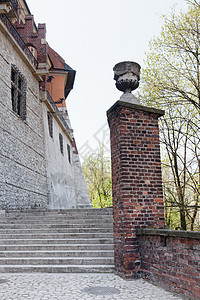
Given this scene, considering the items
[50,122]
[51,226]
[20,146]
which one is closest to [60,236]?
[51,226]

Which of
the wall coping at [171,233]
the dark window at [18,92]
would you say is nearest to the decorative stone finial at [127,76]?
the wall coping at [171,233]

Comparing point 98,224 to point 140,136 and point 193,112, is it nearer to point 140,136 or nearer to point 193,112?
point 140,136

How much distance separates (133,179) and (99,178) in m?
31.1

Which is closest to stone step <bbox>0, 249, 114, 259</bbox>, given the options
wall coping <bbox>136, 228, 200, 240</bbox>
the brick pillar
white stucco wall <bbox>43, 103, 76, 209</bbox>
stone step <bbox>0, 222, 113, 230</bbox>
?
Answer: the brick pillar

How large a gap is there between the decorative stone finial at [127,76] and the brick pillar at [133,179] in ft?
1.77

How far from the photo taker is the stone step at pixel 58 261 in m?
6.59

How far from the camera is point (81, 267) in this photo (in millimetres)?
6281

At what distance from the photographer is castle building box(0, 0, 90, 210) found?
12.8m

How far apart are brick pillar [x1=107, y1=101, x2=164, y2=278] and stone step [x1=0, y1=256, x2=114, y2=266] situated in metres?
0.92

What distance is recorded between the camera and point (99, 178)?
1438 inches

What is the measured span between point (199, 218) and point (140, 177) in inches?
422

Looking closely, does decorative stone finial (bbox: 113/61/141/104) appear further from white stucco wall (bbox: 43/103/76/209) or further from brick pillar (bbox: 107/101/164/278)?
white stucco wall (bbox: 43/103/76/209)

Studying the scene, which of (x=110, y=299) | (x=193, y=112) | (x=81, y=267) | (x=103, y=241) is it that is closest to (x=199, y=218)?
(x=193, y=112)

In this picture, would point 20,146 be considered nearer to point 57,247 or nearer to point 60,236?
point 60,236
